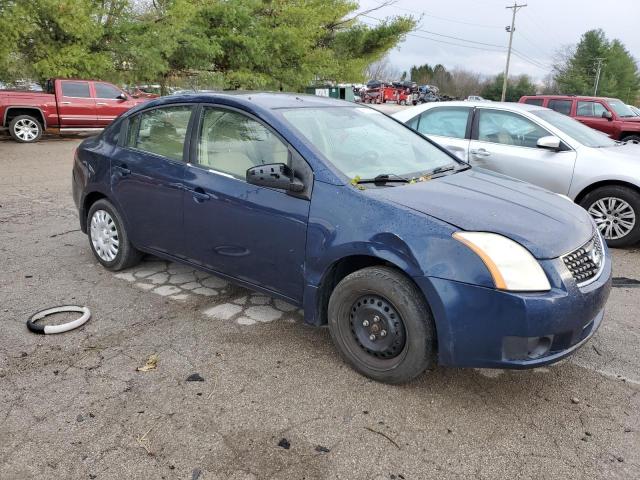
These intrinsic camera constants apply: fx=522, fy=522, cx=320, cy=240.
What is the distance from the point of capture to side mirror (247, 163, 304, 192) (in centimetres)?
312

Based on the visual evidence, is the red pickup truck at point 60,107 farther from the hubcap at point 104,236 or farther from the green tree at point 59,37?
the hubcap at point 104,236

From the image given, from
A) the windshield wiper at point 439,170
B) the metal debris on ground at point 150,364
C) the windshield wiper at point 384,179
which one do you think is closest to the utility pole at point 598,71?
the windshield wiper at point 439,170

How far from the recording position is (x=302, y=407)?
278 centimetres

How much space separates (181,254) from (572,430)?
2.81 meters

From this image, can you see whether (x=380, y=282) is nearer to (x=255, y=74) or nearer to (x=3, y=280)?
(x=3, y=280)

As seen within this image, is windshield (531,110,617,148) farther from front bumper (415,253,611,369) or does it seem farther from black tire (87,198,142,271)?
black tire (87,198,142,271)

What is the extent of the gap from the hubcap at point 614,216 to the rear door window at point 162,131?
444 centimetres

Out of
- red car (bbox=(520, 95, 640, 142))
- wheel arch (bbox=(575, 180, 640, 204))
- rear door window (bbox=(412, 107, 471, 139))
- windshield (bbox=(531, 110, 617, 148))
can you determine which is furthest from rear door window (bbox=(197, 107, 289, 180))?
red car (bbox=(520, 95, 640, 142))

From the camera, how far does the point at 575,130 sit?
20.7ft

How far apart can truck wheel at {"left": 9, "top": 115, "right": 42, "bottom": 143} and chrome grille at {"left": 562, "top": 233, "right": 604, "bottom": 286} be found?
48.6 ft

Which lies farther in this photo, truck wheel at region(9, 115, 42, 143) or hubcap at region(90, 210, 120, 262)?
truck wheel at region(9, 115, 42, 143)

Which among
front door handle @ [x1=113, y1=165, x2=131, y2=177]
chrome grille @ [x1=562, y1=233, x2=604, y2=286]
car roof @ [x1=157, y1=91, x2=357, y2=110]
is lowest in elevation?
chrome grille @ [x1=562, y1=233, x2=604, y2=286]

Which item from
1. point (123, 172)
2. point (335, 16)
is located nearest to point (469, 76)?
point (335, 16)

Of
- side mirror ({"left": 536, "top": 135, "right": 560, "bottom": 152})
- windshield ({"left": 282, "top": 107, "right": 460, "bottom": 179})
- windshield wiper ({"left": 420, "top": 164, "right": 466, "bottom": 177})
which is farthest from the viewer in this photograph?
side mirror ({"left": 536, "top": 135, "right": 560, "bottom": 152})
